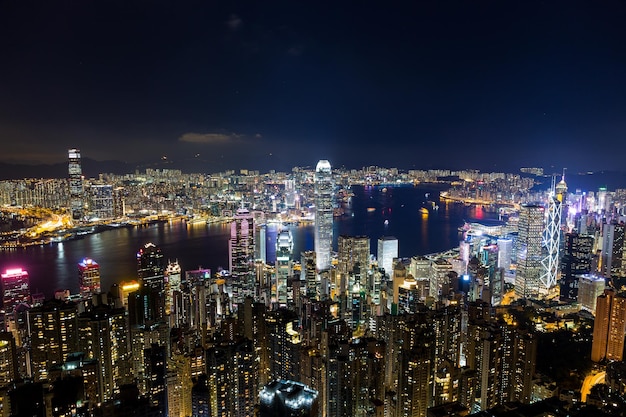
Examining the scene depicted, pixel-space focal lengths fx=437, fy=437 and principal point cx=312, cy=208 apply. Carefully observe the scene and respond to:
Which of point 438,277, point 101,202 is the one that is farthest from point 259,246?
point 101,202

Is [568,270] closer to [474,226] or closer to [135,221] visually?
[474,226]

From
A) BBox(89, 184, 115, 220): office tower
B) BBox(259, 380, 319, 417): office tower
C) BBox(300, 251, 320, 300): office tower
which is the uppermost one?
BBox(89, 184, 115, 220): office tower

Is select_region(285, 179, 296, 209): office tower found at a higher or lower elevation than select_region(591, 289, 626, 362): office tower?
higher

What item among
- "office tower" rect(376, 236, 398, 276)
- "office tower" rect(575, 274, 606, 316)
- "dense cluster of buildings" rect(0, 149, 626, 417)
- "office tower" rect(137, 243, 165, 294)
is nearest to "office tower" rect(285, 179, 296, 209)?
"office tower" rect(376, 236, 398, 276)

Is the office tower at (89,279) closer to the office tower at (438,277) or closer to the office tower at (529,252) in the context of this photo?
the office tower at (438,277)

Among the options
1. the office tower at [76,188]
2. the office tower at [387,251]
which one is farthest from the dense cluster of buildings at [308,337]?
the office tower at [76,188]

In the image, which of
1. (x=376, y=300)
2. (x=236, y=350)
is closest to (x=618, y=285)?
(x=376, y=300)

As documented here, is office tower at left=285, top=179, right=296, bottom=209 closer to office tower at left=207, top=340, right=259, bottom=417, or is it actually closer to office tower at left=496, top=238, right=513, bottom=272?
office tower at left=496, top=238, right=513, bottom=272
